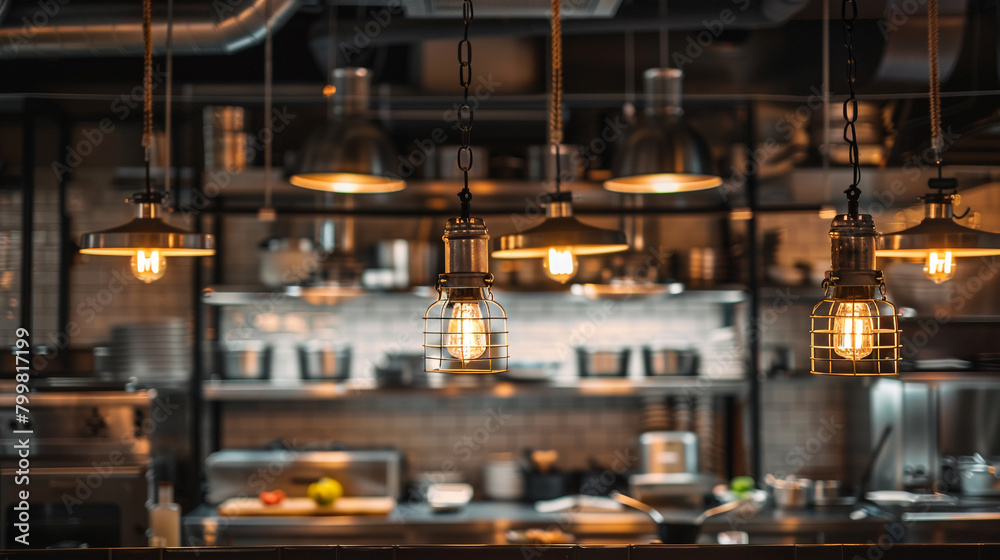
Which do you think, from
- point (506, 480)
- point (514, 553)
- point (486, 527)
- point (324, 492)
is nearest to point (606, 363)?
point (506, 480)

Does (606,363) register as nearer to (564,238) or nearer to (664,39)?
(664,39)

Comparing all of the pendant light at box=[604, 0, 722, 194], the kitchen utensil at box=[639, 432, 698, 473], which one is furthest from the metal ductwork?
the kitchen utensil at box=[639, 432, 698, 473]

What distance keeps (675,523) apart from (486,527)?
4.07 ft

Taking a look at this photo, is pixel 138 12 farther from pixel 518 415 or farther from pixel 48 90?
pixel 518 415

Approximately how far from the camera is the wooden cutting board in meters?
4.38

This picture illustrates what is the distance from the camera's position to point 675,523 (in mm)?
3512

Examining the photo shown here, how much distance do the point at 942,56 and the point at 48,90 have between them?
5.04 meters

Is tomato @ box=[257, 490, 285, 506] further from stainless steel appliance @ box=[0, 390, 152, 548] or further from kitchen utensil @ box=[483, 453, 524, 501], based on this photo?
kitchen utensil @ box=[483, 453, 524, 501]

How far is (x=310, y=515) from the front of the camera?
4430 mm

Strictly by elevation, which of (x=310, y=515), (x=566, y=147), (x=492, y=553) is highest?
(x=566, y=147)

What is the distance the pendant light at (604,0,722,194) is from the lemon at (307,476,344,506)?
2.36 metres

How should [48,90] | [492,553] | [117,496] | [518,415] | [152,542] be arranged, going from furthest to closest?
1. [518,415]
2. [48,90]
3. [117,496]
4. [152,542]
5. [492,553]

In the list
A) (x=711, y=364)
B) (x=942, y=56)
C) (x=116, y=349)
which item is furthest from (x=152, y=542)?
(x=942, y=56)

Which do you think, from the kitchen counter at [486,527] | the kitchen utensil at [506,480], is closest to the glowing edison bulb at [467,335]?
the kitchen counter at [486,527]
